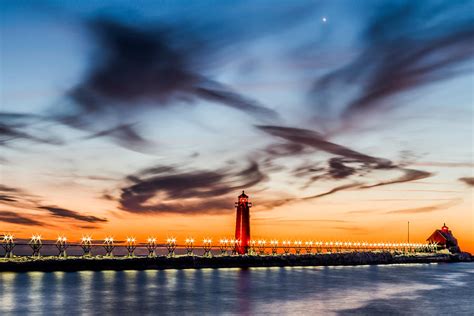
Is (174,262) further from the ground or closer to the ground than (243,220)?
closer to the ground

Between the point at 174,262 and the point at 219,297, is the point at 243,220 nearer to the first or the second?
the point at 174,262

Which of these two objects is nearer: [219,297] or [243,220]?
[219,297]

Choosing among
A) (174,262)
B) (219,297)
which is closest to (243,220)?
(174,262)

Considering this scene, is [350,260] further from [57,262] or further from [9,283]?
[9,283]

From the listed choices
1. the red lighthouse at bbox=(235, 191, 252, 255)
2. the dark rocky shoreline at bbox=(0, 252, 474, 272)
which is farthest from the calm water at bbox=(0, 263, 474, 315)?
the red lighthouse at bbox=(235, 191, 252, 255)

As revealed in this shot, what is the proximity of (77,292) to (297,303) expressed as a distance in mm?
31247

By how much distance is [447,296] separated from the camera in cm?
8306

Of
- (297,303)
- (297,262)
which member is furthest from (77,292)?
(297,262)

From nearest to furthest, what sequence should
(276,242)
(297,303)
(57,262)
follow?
1. (297,303)
2. (57,262)
3. (276,242)

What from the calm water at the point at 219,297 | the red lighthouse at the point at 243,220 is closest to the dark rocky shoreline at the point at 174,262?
the red lighthouse at the point at 243,220

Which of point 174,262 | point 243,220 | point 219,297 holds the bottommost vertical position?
point 219,297

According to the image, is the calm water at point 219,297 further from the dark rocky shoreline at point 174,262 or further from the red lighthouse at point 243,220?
the red lighthouse at point 243,220

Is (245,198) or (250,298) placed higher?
(245,198)

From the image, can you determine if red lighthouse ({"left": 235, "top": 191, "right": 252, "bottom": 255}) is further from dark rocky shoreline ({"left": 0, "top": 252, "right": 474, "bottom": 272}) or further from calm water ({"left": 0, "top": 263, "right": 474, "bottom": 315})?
calm water ({"left": 0, "top": 263, "right": 474, "bottom": 315})
